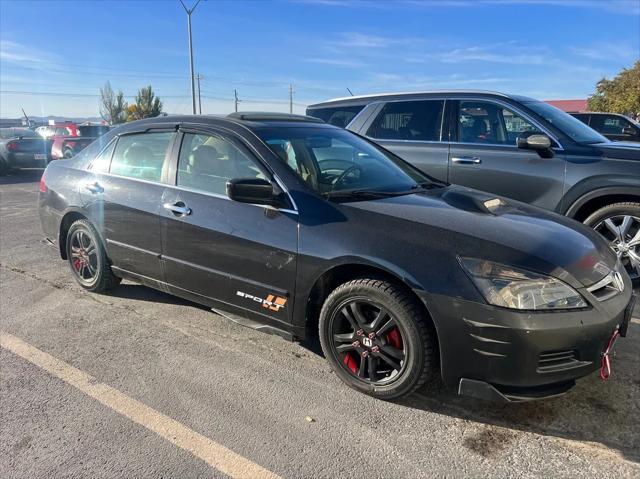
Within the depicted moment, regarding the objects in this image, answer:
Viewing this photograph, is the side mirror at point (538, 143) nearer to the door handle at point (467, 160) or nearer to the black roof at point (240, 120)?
the door handle at point (467, 160)

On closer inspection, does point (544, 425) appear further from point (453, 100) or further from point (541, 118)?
point (453, 100)

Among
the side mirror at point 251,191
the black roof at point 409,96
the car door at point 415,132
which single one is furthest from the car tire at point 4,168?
the side mirror at point 251,191

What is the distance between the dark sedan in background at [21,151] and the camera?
15359 mm

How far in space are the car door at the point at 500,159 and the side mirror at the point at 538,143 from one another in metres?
0.06

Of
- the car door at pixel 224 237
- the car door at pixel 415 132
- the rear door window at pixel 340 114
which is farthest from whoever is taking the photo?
the rear door window at pixel 340 114

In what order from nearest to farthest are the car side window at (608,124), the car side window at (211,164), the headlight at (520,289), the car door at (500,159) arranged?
the headlight at (520,289) < the car side window at (211,164) < the car door at (500,159) < the car side window at (608,124)

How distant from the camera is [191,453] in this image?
2.37 meters

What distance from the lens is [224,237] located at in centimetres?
325

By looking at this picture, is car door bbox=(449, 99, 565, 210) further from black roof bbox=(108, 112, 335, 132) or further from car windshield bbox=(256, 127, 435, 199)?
black roof bbox=(108, 112, 335, 132)

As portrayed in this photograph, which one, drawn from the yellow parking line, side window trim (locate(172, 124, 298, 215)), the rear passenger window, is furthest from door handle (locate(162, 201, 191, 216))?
the rear passenger window

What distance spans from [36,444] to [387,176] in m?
2.65

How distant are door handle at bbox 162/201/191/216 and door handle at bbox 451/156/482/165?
9.92 ft

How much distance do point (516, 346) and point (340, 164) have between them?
5.86ft

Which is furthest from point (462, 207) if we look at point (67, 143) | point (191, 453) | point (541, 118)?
point (67, 143)
